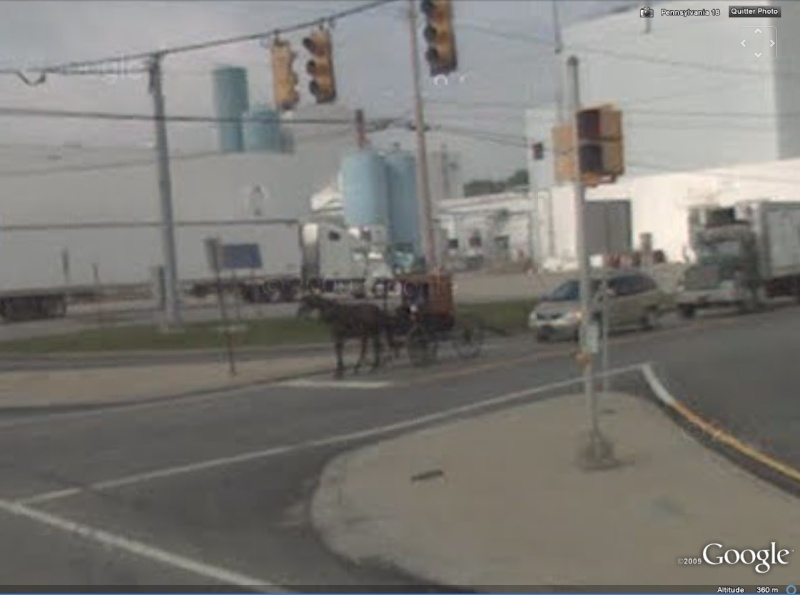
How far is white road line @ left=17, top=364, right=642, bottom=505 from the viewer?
1345 centimetres

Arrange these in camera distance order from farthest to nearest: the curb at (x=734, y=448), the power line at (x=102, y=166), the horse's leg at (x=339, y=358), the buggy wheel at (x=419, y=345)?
the power line at (x=102, y=166) < the buggy wheel at (x=419, y=345) < the horse's leg at (x=339, y=358) < the curb at (x=734, y=448)

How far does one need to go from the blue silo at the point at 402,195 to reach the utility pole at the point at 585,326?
89375mm

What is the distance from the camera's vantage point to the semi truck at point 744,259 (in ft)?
131

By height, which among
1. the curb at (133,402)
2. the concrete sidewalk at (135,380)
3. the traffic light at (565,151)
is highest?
the traffic light at (565,151)

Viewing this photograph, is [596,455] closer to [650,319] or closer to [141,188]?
[650,319]

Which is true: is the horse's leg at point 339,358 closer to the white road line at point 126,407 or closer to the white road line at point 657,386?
the white road line at point 126,407

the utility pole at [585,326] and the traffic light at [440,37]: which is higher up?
the traffic light at [440,37]

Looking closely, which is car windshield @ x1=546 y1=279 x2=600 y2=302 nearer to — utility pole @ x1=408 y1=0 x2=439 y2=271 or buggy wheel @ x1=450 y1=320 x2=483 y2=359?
buggy wheel @ x1=450 y1=320 x2=483 y2=359

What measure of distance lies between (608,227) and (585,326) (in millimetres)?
2463

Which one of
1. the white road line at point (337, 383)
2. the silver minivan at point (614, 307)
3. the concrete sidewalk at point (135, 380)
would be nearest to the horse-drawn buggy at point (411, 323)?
the white road line at point (337, 383)

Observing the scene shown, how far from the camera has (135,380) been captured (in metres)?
27.8

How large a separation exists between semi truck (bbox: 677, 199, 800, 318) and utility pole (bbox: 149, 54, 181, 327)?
14.6 metres

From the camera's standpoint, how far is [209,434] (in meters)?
17.8

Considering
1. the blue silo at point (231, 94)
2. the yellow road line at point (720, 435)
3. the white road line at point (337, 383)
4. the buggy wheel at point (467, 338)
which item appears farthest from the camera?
the blue silo at point (231, 94)
